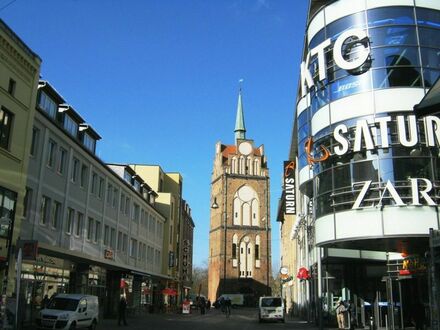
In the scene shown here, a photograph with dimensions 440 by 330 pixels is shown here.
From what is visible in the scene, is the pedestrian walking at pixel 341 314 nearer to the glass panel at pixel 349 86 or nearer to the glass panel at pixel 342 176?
the glass panel at pixel 342 176

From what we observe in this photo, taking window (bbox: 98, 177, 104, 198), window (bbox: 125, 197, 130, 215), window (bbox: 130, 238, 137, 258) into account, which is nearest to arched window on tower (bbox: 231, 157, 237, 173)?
window (bbox: 130, 238, 137, 258)

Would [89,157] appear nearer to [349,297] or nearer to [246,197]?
[349,297]

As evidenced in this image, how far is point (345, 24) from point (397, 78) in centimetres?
388

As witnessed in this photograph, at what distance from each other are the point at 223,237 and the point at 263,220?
341 inches

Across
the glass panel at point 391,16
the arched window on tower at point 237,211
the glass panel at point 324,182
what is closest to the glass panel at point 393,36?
the glass panel at point 391,16

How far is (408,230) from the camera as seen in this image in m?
22.0

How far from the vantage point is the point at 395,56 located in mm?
23734

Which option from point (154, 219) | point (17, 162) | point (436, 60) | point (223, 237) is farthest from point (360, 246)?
point (223, 237)

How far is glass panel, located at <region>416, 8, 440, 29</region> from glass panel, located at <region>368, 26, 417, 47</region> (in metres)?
0.67

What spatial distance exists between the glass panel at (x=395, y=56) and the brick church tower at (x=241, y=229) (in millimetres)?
78013

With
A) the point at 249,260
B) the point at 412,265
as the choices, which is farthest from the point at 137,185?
the point at 249,260

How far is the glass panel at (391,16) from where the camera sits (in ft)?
78.9

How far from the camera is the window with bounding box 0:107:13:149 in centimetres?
2123

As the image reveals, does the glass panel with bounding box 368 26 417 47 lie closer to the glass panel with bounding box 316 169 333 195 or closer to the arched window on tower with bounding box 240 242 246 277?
the glass panel with bounding box 316 169 333 195
